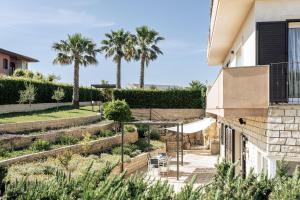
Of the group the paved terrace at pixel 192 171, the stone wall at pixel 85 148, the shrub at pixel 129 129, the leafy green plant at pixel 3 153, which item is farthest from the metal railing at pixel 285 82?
the shrub at pixel 129 129

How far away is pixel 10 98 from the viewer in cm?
3650

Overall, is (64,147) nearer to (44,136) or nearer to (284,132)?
(44,136)

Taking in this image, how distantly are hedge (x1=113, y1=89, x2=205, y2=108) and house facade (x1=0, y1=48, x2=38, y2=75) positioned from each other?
51.8 feet

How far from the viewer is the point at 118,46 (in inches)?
2180

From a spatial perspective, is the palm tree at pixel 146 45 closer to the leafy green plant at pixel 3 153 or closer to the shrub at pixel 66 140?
the shrub at pixel 66 140

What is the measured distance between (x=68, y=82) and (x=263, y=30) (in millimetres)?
40958

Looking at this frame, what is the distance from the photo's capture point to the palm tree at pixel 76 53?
45.8 m

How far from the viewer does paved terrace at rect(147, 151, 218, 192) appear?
72.1ft

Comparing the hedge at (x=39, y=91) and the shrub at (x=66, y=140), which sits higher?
the hedge at (x=39, y=91)

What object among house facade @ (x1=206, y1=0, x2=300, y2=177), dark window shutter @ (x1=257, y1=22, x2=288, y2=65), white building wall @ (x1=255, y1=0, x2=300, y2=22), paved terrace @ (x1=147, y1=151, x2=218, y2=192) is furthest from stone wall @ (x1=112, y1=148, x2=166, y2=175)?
white building wall @ (x1=255, y1=0, x2=300, y2=22)

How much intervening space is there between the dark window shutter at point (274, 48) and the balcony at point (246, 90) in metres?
0.34

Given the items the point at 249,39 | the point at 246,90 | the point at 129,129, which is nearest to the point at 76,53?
the point at 129,129

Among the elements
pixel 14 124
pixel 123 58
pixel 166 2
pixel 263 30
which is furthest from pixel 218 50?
pixel 123 58

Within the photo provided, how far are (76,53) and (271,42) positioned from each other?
36.8 meters
